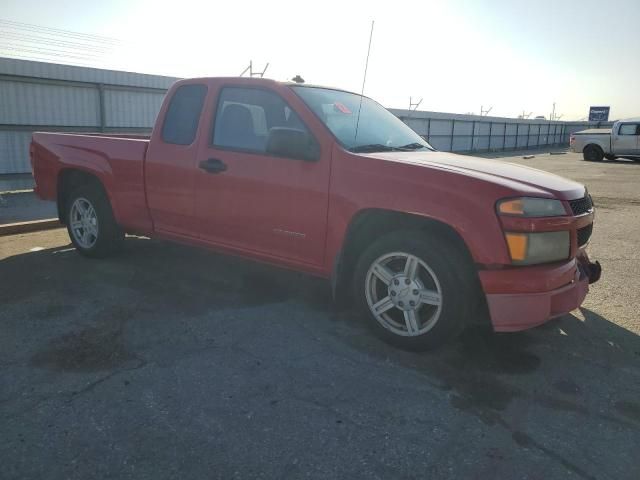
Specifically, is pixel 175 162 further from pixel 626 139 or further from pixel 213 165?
pixel 626 139

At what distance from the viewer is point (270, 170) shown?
12.9 feet

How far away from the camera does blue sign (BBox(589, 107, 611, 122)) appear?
2410 inches

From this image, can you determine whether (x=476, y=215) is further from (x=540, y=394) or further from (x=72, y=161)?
(x=72, y=161)

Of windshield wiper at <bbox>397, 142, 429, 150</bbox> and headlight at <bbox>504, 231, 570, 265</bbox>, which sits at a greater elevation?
windshield wiper at <bbox>397, 142, 429, 150</bbox>

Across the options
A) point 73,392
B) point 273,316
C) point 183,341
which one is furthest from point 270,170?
point 73,392

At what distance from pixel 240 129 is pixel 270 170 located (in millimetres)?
574

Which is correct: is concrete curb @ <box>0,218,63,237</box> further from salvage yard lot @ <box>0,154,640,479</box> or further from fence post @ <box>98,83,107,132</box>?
fence post @ <box>98,83,107,132</box>

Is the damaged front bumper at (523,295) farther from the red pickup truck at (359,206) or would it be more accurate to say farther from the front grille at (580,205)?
the front grille at (580,205)

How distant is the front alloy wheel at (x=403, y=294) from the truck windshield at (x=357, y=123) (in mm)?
911

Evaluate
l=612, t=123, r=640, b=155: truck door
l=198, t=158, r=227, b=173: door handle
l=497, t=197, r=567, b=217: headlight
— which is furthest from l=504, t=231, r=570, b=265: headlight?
l=612, t=123, r=640, b=155: truck door

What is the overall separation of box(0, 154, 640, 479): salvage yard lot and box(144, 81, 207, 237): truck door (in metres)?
0.63

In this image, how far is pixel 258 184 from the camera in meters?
4.00

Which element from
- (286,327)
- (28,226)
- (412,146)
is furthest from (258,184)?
(28,226)

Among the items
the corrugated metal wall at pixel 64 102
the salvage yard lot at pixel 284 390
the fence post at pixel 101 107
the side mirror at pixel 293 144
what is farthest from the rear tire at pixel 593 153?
the side mirror at pixel 293 144
